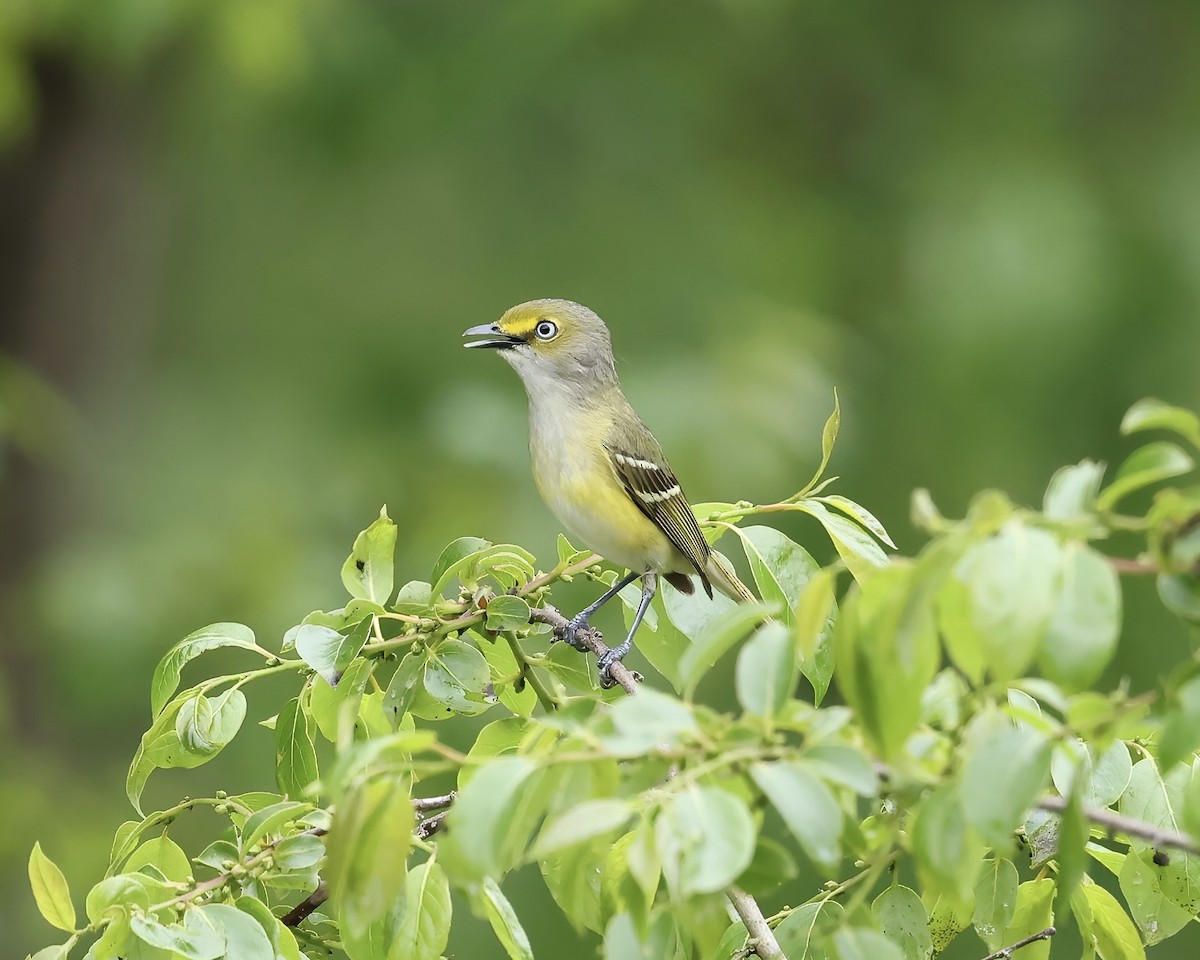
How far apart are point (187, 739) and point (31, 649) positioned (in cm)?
792

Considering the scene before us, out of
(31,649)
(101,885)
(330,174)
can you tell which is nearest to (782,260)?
(330,174)

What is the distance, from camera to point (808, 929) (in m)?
2.29

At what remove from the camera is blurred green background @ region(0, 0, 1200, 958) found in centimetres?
864

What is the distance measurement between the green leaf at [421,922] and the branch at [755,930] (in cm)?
42

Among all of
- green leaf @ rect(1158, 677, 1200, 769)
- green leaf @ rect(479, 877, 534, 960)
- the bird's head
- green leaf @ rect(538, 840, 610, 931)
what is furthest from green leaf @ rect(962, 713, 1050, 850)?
the bird's head

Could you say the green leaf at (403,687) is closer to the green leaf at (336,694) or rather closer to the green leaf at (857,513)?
the green leaf at (336,694)

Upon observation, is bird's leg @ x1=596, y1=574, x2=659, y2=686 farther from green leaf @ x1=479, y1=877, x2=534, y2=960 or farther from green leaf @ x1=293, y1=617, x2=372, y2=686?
green leaf @ x1=479, y1=877, x2=534, y2=960

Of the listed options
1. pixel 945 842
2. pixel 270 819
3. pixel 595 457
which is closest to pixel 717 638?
pixel 945 842

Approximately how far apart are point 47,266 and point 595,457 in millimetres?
6868

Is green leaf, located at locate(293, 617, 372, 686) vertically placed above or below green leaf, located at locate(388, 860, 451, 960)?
above

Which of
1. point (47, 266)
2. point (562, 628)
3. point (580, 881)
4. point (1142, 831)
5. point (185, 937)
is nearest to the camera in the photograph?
point (1142, 831)

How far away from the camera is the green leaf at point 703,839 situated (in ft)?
4.95

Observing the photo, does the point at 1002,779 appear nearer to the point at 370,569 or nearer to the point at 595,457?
the point at 370,569

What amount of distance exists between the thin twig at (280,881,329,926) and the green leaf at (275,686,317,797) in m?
0.18
